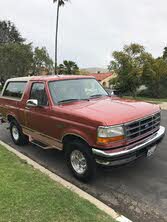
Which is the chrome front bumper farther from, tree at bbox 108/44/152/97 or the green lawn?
tree at bbox 108/44/152/97

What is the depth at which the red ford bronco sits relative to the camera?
14.6ft

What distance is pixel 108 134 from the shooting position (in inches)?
172

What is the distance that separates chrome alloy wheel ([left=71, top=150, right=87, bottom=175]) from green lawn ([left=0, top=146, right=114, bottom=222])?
58 centimetres

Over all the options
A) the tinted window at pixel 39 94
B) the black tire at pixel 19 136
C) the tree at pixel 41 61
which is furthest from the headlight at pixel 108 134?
the tree at pixel 41 61

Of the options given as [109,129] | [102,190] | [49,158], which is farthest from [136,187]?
[49,158]

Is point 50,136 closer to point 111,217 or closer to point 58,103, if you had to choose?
point 58,103

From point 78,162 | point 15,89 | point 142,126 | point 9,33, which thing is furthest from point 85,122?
point 9,33

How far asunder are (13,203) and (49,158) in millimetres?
2558

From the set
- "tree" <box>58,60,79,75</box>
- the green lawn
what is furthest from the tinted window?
"tree" <box>58,60,79,75</box>

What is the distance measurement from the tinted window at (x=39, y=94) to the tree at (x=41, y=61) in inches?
1274

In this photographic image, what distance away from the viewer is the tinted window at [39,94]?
5758 mm

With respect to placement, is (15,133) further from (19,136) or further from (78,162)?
(78,162)

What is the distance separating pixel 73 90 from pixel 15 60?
32.0 meters

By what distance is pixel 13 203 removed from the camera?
3.87 m
